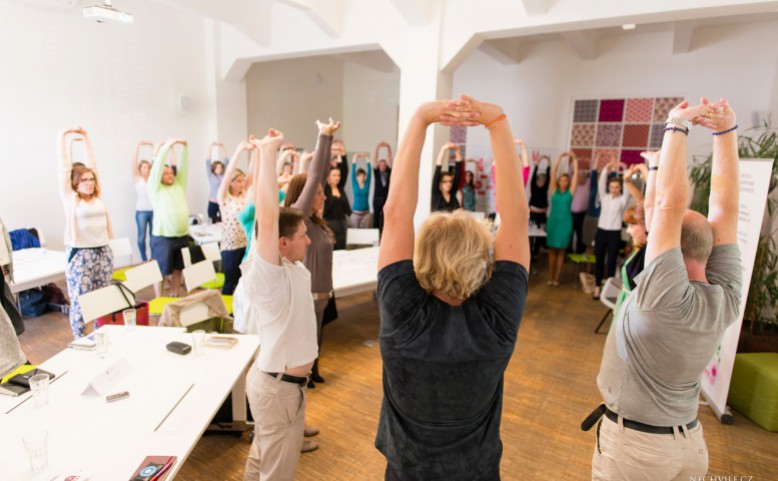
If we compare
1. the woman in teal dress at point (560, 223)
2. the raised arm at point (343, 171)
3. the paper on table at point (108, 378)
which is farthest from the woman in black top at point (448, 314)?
the woman in teal dress at point (560, 223)

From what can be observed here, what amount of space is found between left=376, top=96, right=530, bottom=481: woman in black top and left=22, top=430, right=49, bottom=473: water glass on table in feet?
4.18

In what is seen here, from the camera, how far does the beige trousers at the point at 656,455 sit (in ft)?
5.36

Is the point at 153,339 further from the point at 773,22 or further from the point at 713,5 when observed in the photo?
the point at 773,22

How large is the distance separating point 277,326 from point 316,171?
50.9 inches

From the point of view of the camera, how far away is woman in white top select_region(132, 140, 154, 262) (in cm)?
694

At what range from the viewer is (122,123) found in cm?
716

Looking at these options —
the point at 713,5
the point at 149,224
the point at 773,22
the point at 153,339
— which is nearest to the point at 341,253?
the point at 153,339

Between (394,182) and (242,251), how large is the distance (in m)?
4.06

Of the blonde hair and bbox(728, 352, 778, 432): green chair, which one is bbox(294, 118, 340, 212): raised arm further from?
bbox(728, 352, 778, 432): green chair

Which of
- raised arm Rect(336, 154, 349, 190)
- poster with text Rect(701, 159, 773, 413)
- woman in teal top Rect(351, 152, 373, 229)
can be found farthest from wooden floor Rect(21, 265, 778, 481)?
woman in teal top Rect(351, 152, 373, 229)

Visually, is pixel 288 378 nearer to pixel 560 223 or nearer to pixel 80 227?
pixel 80 227

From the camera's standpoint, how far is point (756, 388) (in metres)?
3.55

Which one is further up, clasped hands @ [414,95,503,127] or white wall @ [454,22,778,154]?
white wall @ [454,22,778,154]

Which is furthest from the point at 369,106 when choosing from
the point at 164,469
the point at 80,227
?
the point at 164,469
